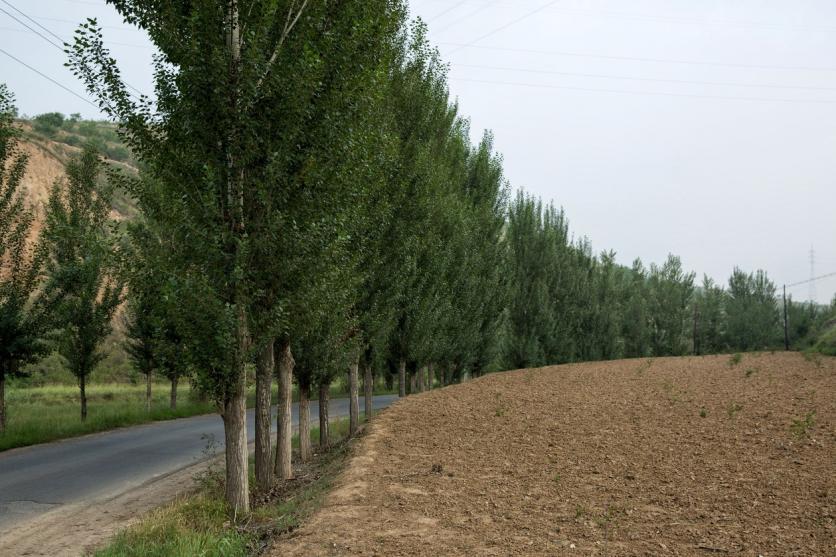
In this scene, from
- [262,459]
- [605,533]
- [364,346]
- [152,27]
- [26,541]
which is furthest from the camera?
[364,346]

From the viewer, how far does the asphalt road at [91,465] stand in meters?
12.7

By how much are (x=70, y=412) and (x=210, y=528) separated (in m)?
25.5

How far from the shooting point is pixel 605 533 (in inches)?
292

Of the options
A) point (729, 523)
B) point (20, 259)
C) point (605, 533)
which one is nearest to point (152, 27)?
point (605, 533)

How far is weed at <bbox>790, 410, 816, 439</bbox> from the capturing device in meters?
11.5

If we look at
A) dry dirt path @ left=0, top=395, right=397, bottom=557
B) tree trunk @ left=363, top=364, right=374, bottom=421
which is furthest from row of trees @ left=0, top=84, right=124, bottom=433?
tree trunk @ left=363, top=364, right=374, bottom=421

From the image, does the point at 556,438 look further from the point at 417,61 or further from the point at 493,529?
the point at 417,61

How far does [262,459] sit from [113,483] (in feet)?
13.6

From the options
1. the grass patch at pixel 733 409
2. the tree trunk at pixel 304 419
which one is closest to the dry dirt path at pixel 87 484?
the tree trunk at pixel 304 419

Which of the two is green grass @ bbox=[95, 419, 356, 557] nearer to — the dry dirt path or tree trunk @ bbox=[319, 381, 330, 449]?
the dry dirt path

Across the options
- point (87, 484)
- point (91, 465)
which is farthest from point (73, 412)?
point (87, 484)

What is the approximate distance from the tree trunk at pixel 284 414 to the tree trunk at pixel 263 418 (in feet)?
3.09

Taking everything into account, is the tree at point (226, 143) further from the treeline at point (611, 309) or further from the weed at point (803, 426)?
the treeline at point (611, 309)

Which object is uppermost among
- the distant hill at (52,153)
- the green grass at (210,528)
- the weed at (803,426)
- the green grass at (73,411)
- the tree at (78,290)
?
the distant hill at (52,153)
